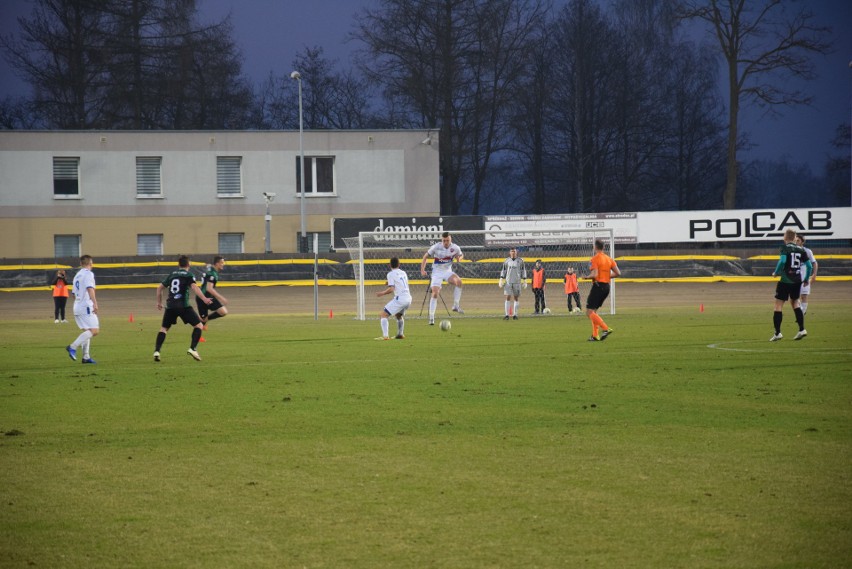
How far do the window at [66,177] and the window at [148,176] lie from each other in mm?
2981

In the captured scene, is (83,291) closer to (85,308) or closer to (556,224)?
(85,308)

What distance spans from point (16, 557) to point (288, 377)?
9.10m

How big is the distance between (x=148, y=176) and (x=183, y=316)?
37.3 meters

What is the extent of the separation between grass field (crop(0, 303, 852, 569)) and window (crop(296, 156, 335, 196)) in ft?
122

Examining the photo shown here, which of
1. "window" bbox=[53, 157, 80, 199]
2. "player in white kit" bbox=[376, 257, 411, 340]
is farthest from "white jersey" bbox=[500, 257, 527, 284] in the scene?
"window" bbox=[53, 157, 80, 199]

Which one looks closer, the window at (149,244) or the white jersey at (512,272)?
the white jersey at (512,272)

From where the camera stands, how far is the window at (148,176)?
2082 inches

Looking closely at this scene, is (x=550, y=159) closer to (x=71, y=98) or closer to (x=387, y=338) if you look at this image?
(x=71, y=98)

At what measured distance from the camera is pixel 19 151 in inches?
2034

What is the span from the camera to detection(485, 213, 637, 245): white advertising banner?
153 feet

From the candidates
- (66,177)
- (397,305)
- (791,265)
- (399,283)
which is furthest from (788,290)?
(66,177)

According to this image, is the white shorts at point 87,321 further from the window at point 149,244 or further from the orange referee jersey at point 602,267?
the window at point 149,244

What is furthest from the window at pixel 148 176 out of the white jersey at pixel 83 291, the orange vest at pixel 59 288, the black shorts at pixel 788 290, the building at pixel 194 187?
the black shorts at pixel 788 290

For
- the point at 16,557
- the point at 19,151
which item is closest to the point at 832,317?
the point at 16,557
